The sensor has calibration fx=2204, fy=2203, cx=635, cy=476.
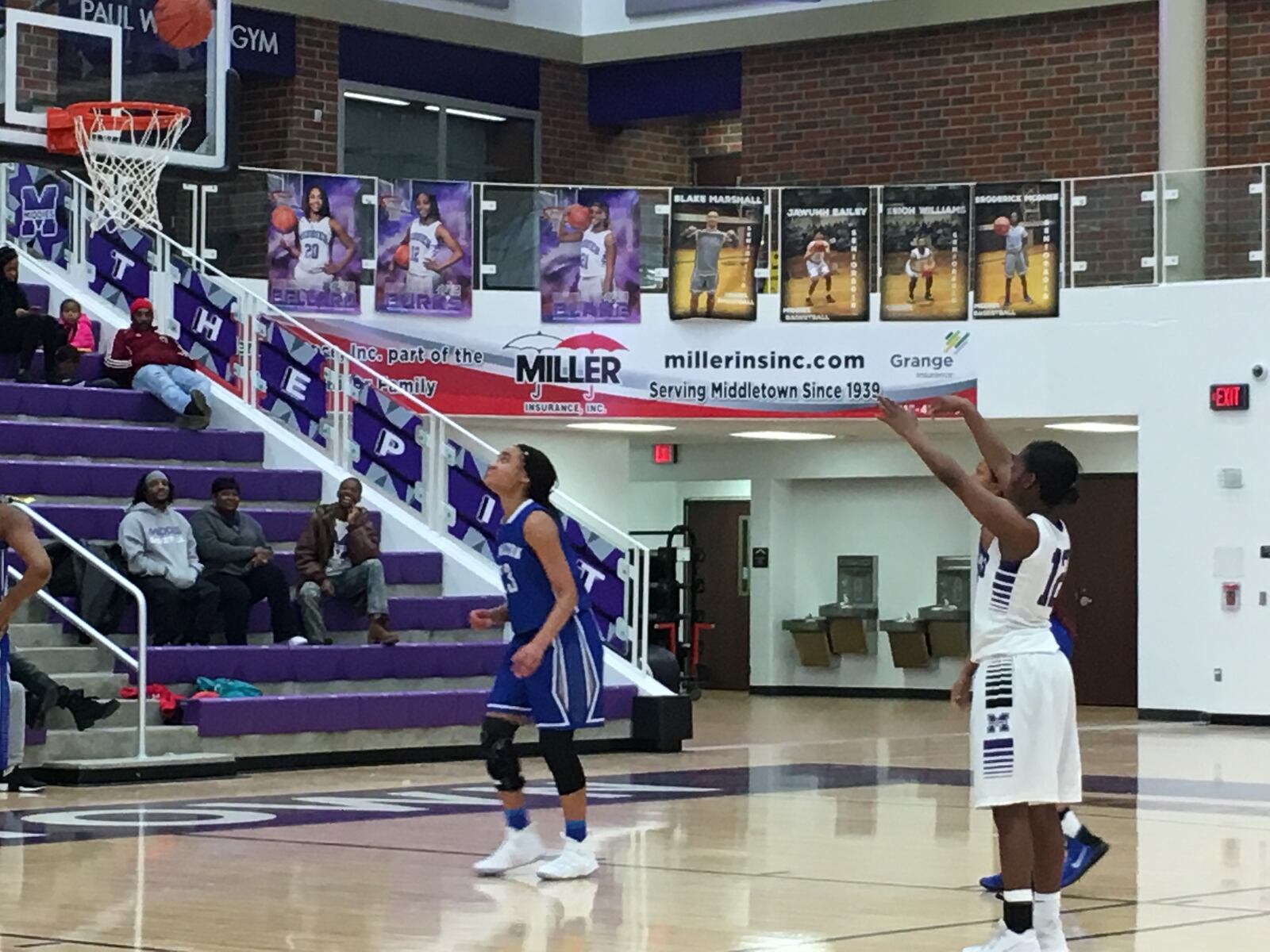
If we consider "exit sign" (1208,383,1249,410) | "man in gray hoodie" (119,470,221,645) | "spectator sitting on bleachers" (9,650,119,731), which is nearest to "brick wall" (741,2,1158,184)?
"exit sign" (1208,383,1249,410)

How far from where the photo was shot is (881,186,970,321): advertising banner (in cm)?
Result: 2211

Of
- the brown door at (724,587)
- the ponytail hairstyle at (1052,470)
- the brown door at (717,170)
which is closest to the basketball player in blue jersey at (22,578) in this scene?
the ponytail hairstyle at (1052,470)

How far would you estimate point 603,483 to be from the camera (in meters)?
24.8

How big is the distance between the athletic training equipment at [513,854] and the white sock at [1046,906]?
9.15 feet

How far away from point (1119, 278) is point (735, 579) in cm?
733

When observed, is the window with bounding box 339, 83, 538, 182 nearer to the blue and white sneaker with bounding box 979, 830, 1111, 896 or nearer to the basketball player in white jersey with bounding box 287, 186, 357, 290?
the basketball player in white jersey with bounding box 287, 186, 357, 290

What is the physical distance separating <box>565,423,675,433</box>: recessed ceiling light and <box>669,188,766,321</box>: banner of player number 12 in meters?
1.49

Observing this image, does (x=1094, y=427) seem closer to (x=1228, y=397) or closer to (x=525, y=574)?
(x=1228, y=397)

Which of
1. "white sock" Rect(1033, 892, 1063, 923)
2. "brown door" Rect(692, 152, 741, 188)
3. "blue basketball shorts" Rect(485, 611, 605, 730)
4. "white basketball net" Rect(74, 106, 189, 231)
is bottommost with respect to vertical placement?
"white sock" Rect(1033, 892, 1063, 923)

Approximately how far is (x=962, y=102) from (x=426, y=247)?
7931 mm

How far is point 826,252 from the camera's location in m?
22.6

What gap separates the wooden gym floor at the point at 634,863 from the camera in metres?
7.60

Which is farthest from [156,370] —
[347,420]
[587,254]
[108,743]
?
[587,254]

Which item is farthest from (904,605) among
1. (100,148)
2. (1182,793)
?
(100,148)
